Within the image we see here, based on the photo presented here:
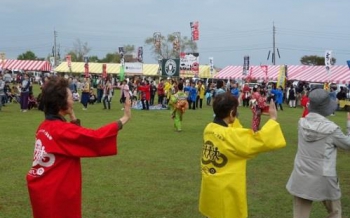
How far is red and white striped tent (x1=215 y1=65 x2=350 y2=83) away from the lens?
3170 centimetres

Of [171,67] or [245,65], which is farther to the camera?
[245,65]

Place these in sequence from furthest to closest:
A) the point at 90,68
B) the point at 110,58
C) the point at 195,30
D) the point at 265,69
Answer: the point at 110,58 < the point at 90,68 < the point at 265,69 < the point at 195,30

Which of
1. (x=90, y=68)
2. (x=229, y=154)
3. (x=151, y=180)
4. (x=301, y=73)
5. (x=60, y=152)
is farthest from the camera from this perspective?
(x=90, y=68)

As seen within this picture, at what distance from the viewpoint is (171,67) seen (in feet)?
95.3

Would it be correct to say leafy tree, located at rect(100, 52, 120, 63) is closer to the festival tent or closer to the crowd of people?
the festival tent

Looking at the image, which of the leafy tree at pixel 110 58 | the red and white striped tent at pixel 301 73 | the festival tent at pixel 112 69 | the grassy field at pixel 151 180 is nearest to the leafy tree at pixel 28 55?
the leafy tree at pixel 110 58

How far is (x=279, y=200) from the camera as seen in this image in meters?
6.66

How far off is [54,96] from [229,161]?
149 cm

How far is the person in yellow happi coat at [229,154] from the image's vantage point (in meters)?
3.68

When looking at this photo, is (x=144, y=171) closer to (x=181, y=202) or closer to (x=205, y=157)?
(x=181, y=202)

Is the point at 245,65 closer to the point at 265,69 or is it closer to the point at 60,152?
the point at 265,69

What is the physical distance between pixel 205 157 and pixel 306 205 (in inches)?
50.7

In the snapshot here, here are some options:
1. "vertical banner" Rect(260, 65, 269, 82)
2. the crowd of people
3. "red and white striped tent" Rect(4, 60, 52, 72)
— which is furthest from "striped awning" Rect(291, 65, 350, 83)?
"red and white striped tent" Rect(4, 60, 52, 72)

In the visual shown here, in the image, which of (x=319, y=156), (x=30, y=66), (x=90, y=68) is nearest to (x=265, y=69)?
(x=90, y=68)
